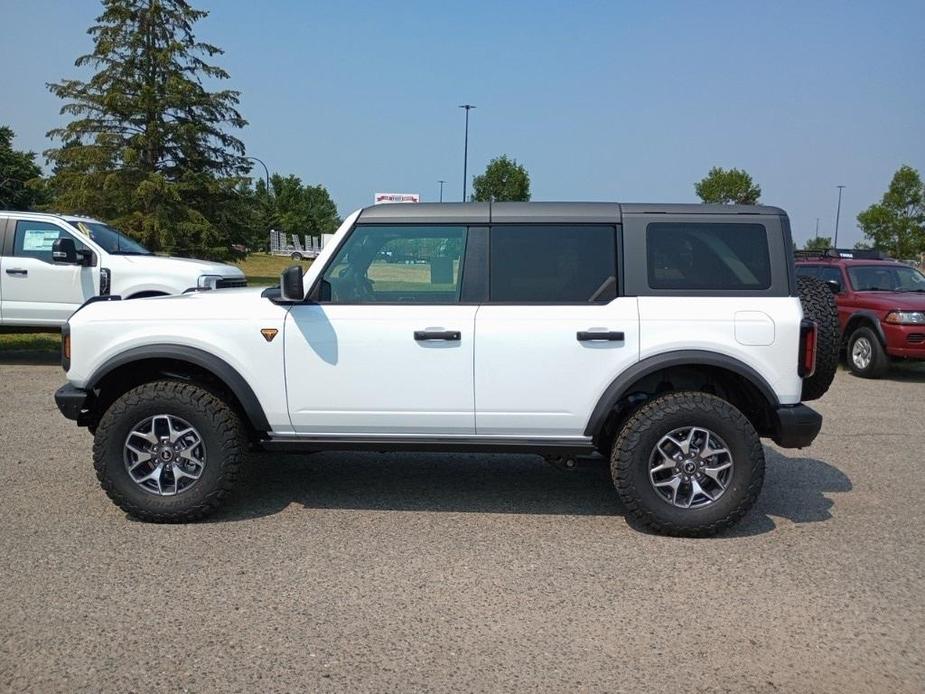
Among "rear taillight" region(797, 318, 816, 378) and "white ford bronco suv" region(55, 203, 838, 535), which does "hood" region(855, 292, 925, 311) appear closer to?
"white ford bronco suv" region(55, 203, 838, 535)

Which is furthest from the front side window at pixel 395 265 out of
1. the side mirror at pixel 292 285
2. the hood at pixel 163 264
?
the hood at pixel 163 264

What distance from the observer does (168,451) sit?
4.70m

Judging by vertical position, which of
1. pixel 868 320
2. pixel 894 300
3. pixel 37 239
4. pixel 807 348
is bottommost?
pixel 868 320

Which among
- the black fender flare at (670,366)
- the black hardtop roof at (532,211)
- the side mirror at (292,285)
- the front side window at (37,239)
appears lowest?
the black fender flare at (670,366)

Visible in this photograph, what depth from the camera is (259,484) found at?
5.59 meters

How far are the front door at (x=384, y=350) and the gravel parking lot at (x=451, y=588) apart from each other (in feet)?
2.17

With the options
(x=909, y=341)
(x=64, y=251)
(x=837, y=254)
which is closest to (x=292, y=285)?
(x=64, y=251)

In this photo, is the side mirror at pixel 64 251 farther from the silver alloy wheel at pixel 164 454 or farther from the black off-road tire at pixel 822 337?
the black off-road tire at pixel 822 337

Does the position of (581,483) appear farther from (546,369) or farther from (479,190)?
(479,190)

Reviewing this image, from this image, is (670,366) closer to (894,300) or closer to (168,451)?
(168,451)

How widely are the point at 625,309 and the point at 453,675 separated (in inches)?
91.4

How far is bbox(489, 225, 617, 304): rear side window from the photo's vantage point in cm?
470

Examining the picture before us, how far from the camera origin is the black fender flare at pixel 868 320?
36.2 ft

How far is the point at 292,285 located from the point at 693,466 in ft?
8.21
